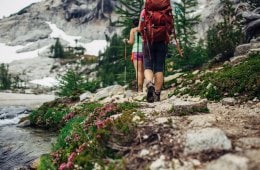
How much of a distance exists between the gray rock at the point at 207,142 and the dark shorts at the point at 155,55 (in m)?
4.45

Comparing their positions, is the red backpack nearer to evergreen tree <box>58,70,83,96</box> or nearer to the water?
the water

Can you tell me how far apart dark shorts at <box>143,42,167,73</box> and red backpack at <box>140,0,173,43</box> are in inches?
11.4

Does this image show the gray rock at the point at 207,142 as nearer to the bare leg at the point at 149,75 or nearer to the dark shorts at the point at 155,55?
the bare leg at the point at 149,75

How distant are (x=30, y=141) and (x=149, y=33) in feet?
17.6

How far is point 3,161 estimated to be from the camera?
357 inches

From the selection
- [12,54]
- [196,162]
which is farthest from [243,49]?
[12,54]

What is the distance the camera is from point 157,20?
8.16m

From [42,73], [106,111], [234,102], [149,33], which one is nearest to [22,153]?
[106,111]

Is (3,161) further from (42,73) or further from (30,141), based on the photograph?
(42,73)

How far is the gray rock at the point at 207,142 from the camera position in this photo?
419 centimetres

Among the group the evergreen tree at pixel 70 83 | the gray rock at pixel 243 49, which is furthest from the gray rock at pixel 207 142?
the evergreen tree at pixel 70 83

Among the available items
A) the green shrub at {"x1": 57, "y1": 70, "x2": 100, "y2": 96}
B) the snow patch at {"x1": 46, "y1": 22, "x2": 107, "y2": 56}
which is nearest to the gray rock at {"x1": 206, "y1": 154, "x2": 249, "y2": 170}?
the green shrub at {"x1": 57, "y1": 70, "x2": 100, "y2": 96}

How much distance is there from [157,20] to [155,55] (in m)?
1.01

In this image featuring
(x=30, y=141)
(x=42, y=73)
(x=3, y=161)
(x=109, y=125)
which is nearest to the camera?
(x=109, y=125)
